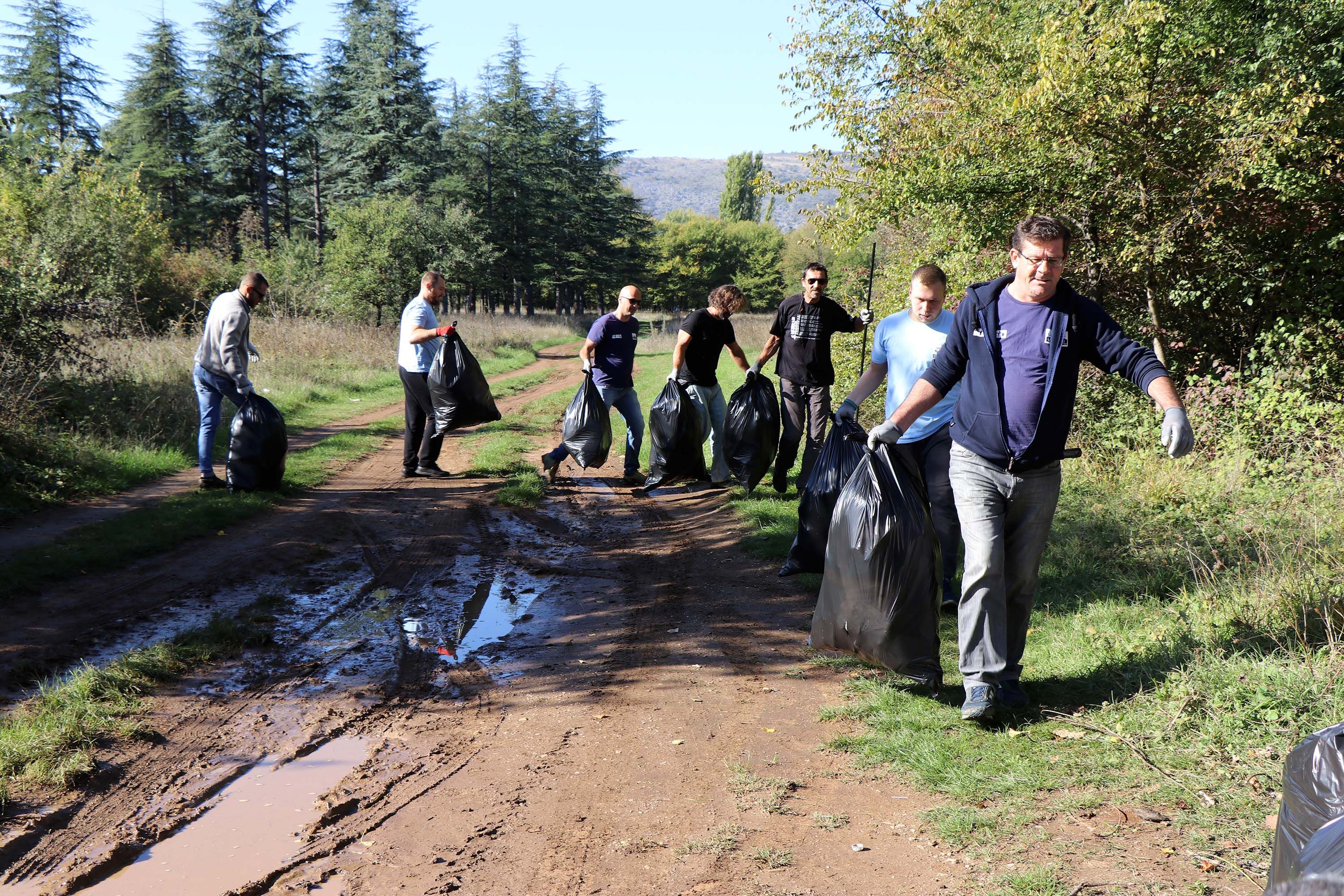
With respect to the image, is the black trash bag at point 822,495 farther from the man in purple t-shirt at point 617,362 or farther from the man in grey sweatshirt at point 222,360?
the man in grey sweatshirt at point 222,360

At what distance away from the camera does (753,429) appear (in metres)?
8.28

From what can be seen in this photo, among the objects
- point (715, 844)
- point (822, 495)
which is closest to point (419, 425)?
point (822, 495)

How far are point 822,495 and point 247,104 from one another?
41.2 meters

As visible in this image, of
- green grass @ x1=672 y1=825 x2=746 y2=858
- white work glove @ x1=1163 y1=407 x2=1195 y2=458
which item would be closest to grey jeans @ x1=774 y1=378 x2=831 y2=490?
white work glove @ x1=1163 y1=407 x2=1195 y2=458

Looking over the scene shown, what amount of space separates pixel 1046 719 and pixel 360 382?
593 inches

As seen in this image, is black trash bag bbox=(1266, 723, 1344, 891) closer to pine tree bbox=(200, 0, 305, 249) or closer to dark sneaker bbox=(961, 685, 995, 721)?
dark sneaker bbox=(961, 685, 995, 721)

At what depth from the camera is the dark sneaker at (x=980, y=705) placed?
3732 millimetres

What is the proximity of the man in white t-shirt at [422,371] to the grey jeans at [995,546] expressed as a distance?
607 cm

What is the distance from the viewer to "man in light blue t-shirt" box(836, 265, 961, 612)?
5.14m

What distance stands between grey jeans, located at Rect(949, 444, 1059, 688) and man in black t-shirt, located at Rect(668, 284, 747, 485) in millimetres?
4607

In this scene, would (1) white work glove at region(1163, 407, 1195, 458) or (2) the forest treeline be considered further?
(2) the forest treeline

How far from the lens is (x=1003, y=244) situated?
999 centimetres

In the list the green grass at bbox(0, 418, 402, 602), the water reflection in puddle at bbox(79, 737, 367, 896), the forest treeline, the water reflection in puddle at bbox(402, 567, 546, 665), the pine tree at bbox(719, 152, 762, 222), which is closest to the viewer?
the water reflection in puddle at bbox(79, 737, 367, 896)

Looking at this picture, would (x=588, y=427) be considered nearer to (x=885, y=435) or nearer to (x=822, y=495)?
(x=822, y=495)
